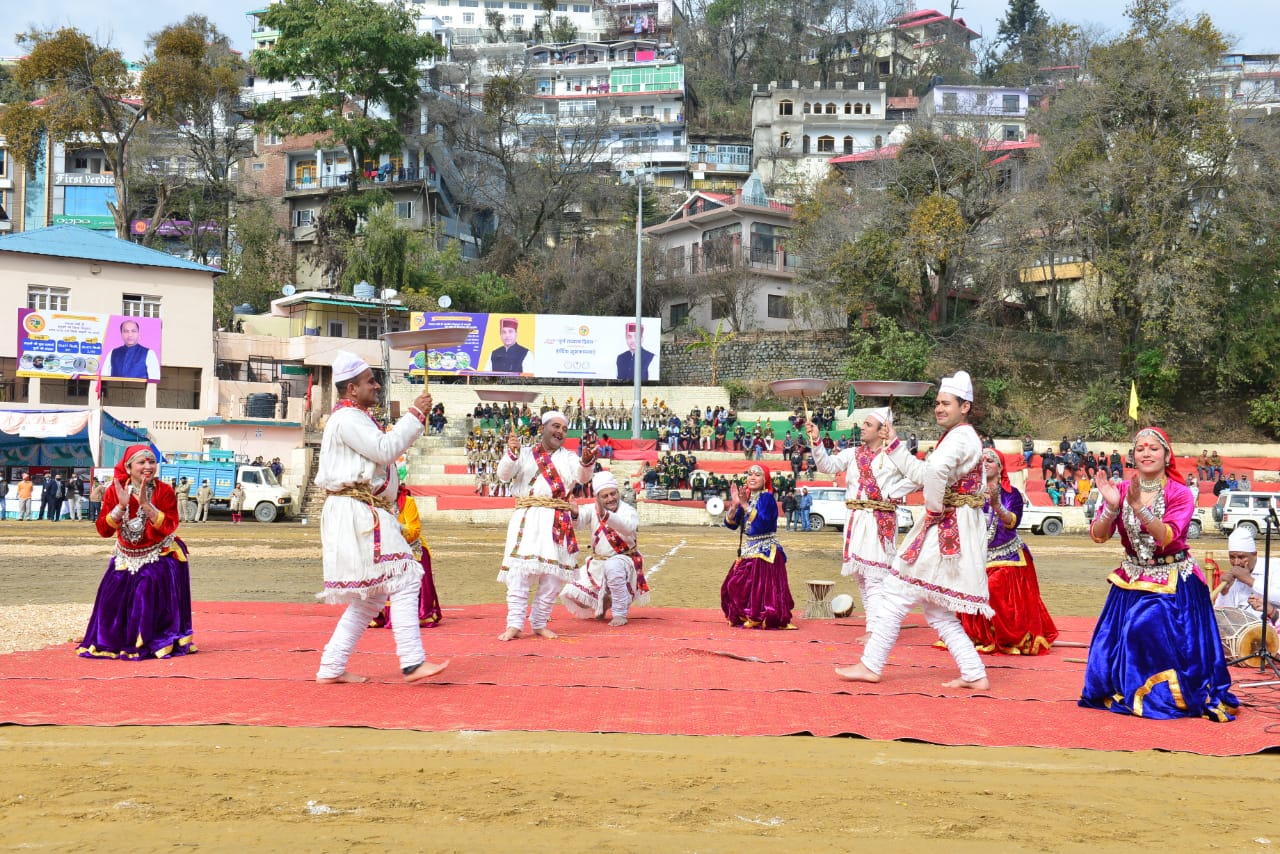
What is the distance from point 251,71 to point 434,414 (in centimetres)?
4550

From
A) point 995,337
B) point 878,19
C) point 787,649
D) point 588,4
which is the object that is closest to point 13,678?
point 787,649

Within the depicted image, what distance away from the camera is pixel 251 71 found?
7369 cm

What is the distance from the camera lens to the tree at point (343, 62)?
54.4 metres

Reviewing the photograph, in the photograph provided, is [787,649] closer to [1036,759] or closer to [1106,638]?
[1106,638]

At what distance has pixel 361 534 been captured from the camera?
23.3 feet

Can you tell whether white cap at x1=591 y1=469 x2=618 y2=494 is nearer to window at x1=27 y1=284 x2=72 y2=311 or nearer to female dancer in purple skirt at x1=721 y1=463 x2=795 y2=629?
female dancer in purple skirt at x1=721 y1=463 x2=795 y2=629

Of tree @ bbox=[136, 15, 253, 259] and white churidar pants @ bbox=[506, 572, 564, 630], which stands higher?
tree @ bbox=[136, 15, 253, 259]

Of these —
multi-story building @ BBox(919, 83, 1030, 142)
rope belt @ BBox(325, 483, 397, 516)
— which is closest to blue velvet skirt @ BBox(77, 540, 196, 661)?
rope belt @ BBox(325, 483, 397, 516)

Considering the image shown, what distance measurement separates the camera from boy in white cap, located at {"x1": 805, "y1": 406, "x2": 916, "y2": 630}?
388 inches

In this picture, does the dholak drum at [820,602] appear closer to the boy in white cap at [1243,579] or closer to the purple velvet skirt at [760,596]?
the purple velvet skirt at [760,596]

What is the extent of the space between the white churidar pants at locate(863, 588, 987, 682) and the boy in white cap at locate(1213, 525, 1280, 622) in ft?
9.51

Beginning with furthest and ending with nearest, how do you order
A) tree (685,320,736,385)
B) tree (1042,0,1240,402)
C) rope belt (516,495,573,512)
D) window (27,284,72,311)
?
1. tree (685,320,736,385)
2. window (27,284,72,311)
3. tree (1042,0,1240,402)
4. rope belt (516,495,573,512)

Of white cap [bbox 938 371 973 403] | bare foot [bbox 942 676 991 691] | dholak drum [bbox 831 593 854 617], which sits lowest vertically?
dholak drum [bbox 831 593 854 617]

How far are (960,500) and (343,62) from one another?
53121mm
